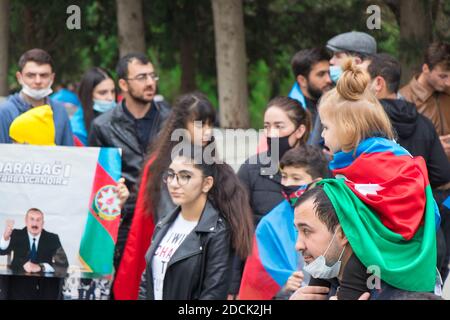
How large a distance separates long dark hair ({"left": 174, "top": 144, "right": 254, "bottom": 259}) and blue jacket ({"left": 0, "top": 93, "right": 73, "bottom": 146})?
54.5 inches

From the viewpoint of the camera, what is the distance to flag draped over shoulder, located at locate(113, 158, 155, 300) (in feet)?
20.7

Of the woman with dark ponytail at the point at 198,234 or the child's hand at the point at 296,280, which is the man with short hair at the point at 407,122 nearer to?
the woman with dark ponytail at the point at 198,234

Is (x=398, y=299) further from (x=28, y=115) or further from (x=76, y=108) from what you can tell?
(x=76, y=108)

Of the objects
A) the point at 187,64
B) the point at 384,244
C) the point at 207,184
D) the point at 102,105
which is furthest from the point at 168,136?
the point at 187,64

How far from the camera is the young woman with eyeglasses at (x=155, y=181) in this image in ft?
20.2

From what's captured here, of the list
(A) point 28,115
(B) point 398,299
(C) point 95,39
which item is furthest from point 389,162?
(C) point 95,39

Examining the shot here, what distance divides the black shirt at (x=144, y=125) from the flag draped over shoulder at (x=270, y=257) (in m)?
1.75

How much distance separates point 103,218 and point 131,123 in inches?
40.1

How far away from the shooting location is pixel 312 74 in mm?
7410

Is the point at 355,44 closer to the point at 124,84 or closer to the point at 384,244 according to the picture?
the point at 124,84

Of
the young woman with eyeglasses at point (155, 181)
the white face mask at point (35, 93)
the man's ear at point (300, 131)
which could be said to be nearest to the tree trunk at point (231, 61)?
the white face mask at point (35, 93)

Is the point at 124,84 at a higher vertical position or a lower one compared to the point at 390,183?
higher

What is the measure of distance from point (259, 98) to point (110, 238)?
46.0ft

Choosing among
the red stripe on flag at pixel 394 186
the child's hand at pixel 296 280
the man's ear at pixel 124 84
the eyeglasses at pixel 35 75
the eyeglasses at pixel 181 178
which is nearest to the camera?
the red stripe on flag at pixel 394 186
